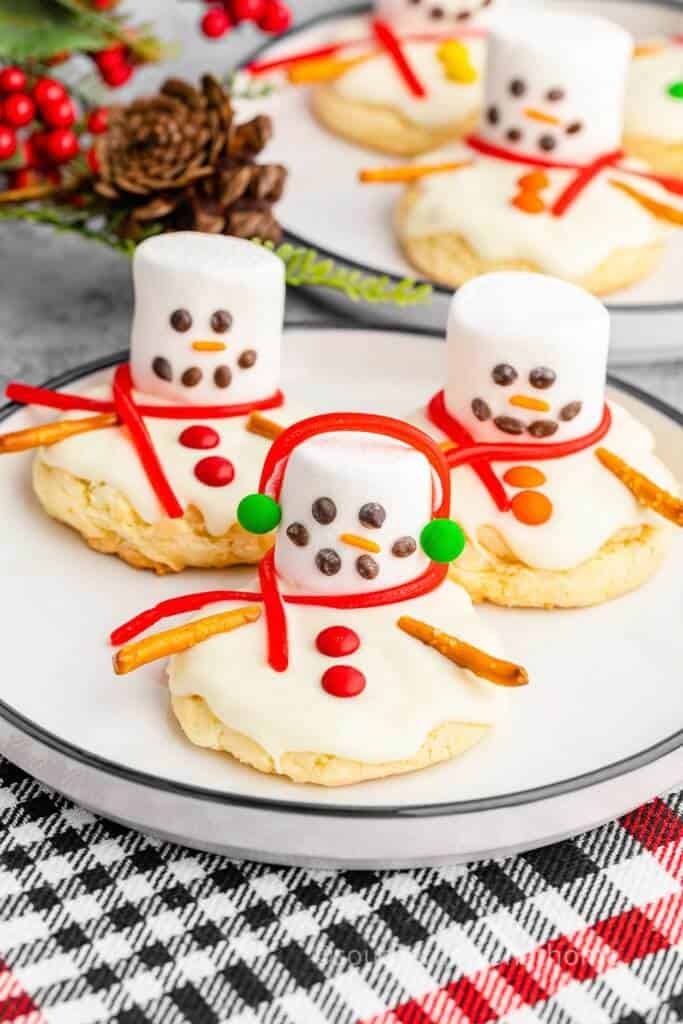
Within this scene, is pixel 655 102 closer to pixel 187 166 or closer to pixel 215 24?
pixel 215 24

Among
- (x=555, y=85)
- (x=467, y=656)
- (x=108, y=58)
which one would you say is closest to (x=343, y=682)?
(x=467, y=656)

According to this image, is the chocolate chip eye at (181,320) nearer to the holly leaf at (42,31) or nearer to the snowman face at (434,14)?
the holly leaf at (42,31)

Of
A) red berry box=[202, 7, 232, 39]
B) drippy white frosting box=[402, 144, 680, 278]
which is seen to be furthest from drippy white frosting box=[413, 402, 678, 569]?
red berry box=[202, 7, 232, 39]

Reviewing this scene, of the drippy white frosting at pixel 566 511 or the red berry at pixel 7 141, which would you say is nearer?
the drippy white frosting at pixel 566 511

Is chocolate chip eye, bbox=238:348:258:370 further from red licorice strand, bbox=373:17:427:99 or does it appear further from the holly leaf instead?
red licorice strand, bbox=373:17:427:99

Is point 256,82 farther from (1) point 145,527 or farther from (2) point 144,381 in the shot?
(1) point 145,527

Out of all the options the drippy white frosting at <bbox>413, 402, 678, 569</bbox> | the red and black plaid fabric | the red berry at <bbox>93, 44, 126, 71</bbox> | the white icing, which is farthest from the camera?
the white icing

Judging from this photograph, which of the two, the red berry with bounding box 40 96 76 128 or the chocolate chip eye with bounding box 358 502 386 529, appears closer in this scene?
the chocolate chip eye with bounding box 358 502 386 529

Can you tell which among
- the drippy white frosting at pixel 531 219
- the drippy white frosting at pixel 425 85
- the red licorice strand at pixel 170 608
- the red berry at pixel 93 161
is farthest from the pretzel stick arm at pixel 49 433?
the drippy white frosting at pixel 425 85
